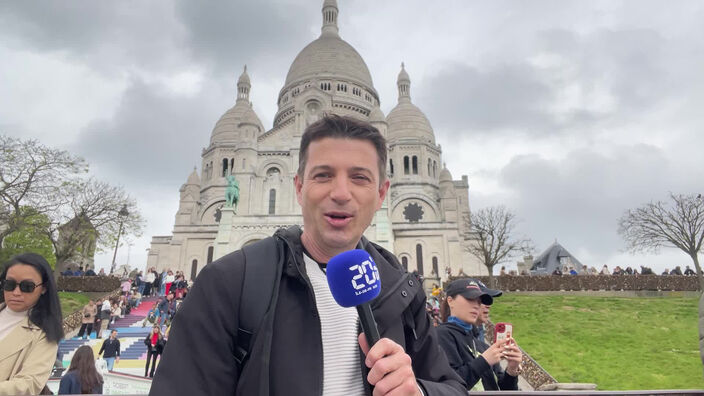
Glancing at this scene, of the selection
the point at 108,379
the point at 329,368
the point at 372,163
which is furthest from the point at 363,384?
the point at 108,379

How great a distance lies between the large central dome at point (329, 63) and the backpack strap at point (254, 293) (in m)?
48.3

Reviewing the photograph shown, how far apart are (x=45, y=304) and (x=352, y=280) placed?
10.00ft

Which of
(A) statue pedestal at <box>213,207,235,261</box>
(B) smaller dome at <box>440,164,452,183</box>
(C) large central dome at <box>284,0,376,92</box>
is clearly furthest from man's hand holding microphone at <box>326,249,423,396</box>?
(C) large central dome at <box>284,0,376,92</box>

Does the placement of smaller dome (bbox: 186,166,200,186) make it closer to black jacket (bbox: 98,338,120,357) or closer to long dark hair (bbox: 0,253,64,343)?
black jacket (bbox: 98,338,120,357)

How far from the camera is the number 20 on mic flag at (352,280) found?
4.29ft

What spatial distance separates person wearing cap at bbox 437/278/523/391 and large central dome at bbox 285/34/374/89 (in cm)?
4634

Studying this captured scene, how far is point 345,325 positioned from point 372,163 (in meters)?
0.64

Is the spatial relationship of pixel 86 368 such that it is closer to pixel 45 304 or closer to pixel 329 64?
pixel 45 304

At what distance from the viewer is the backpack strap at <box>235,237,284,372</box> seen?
138cm

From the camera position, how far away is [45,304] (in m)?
3.25

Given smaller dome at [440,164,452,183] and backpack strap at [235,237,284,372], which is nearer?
backpack strap at [235,237,284,372]

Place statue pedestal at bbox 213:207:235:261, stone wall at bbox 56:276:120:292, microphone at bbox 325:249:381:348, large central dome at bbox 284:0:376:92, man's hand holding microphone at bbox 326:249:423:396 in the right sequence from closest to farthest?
man's hand holding microphone at bbox 326:249:423:396, microphone at bbox 325:249:381:348, stone wall at bbox 56:276:120:292, statue pedestal at bbox 213:207:235:261, large central dome at bbox 284:0:376:92

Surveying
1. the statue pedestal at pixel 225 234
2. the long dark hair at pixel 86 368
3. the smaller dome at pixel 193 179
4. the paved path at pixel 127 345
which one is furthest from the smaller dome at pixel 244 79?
the long dark hair at pixel 86 368

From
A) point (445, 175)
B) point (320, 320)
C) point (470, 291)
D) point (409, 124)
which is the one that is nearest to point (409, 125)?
point (409, 124)
